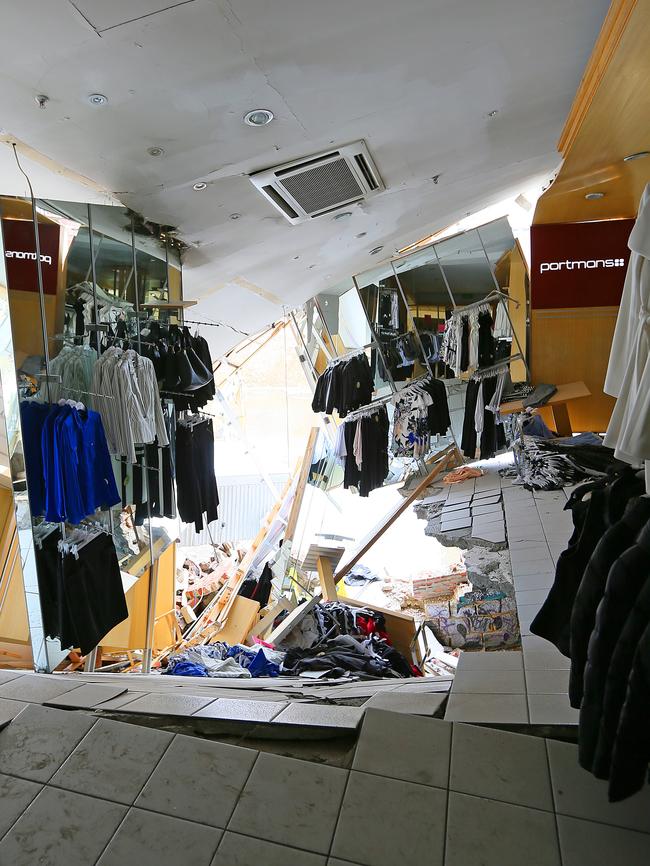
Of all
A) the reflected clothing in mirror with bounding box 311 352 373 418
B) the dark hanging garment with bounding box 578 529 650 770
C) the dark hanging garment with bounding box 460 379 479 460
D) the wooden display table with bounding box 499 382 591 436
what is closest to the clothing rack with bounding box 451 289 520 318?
the dark hanging garment with bounding box 460 379 479 460

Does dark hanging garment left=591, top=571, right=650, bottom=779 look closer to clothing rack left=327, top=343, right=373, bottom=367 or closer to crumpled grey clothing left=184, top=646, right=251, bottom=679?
crumpled grey clothing left=184, top=646, right=251, bottom=679

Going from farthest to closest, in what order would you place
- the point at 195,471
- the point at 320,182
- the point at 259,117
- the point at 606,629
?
the point at 195,471
the point at 320,182
the point at 259,117
the point at 606,629

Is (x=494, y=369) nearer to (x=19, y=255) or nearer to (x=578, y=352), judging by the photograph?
(x=578, y=352)

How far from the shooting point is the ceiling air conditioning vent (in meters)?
4.07

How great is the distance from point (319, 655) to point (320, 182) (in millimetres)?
3534

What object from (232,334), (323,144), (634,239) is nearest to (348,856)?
(634,239)

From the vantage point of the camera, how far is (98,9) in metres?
2.30

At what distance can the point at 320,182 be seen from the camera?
4379mm

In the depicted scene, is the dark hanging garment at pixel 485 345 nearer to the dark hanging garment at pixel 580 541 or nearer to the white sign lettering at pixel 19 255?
the white sign lettering at pixel 19 255

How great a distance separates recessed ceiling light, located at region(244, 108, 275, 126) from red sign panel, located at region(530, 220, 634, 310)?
505 cm

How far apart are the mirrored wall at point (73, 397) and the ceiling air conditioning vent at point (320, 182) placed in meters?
0.91

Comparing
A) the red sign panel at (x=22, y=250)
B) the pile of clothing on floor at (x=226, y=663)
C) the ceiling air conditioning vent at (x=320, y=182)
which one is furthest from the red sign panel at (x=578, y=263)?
the red sign panel at (x=22, y=250)

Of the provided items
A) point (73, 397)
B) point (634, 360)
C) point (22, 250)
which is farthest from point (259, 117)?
point (634, 360)

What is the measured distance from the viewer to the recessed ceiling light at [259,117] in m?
3.28
